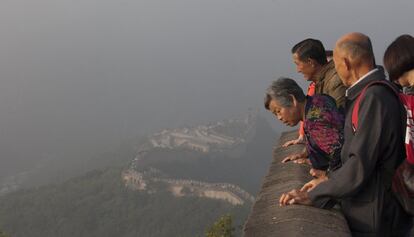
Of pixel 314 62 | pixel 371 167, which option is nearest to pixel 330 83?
pixel 314 62

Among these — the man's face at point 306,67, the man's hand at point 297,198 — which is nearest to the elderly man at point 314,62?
the man's face at point 306,67

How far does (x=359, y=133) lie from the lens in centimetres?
314

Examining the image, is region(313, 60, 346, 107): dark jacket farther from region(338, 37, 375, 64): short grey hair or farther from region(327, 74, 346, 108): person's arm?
region(338, 37, 375, 64): short grey hair

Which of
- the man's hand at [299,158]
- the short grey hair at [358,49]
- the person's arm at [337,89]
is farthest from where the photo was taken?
the man's hand at [299,158]

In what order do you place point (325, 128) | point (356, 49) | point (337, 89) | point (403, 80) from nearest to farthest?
point (356, 49), point (403, 80), point (325, 128), point (337, 89)

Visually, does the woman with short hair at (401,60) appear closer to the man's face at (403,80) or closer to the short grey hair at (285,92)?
the man's face at (403,80)

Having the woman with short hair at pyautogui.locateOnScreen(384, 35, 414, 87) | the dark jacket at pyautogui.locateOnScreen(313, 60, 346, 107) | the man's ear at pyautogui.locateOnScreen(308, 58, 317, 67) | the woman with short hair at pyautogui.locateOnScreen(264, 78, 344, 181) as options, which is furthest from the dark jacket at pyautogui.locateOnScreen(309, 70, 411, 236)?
the man's ear at pyautogui.locateOnScreen(308, 58, 317, 67)

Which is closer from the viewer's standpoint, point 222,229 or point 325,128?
point 325,128

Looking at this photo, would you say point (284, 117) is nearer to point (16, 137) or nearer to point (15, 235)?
point (15, 235)

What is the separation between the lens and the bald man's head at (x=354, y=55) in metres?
3.47

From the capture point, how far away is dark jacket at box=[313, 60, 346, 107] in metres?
4.60

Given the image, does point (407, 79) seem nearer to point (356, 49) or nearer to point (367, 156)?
point (356, 49)

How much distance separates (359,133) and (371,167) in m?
0.25

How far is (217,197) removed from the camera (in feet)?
208
